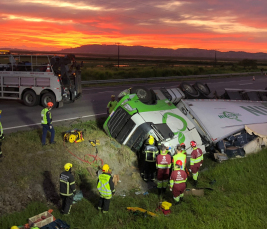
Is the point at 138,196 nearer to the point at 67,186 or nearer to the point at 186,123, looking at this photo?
the point at 67,186

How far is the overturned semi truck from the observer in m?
10.2

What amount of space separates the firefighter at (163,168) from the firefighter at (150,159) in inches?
21.6

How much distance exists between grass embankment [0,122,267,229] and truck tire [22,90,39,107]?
17.1ft

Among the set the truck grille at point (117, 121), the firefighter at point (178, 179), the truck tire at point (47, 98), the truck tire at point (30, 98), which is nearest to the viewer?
the firefighter at point (178, 179)

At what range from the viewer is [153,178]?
31.3ft

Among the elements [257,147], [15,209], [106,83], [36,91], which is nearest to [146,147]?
[15,209]

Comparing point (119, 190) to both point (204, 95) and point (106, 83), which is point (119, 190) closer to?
point (204, 95)

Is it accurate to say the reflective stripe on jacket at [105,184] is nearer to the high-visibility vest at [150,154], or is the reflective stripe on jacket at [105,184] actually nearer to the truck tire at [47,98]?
the high-visibility vest at [150,154]

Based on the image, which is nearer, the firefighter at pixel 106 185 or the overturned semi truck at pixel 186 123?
the firefighter at pixel 106 185

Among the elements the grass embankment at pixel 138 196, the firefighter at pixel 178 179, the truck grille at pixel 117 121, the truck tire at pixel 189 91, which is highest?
the truck tire at pixel 189 91

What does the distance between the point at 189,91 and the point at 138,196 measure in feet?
20.4

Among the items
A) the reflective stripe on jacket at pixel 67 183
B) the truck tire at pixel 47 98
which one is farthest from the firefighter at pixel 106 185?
the truck tire at pixel 47 98

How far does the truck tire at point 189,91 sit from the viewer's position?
13.0m

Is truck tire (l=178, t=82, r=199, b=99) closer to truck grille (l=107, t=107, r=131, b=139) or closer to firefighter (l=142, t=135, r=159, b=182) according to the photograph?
truck grille (l=107, t=107, r=131, b=139)
